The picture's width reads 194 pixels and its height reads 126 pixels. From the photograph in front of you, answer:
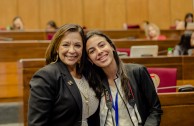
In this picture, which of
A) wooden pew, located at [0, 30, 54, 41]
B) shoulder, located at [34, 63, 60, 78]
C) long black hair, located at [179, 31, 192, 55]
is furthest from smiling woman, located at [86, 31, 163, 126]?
wooden pew, located at [0, 30, 54, 41]

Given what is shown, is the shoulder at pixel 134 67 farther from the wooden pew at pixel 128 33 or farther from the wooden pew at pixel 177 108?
the wooden pew at pixel 128 33

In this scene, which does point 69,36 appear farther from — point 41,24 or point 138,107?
point 41,24

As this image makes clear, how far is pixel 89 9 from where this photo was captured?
953 cm

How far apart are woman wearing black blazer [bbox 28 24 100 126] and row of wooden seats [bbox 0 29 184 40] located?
4092 millimetres

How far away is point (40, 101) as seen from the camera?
1561 millimetres

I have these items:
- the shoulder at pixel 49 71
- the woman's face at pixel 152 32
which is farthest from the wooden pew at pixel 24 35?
the shoulder at pixel 49 71

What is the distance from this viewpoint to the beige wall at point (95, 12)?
906cm

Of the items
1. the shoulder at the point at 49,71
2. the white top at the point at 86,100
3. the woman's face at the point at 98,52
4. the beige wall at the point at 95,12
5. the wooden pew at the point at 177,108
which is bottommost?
the wooden pew at the point at 177,108

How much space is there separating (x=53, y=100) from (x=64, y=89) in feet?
0.28

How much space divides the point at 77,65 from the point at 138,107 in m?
0.45

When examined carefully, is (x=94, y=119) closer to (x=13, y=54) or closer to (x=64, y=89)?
(x=64, y=89)

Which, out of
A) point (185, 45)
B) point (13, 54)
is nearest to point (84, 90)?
point (13, 54)

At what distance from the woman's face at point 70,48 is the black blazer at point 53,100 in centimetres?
10

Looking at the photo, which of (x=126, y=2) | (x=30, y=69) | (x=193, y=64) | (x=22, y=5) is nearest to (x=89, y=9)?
(x=126, y=2)
